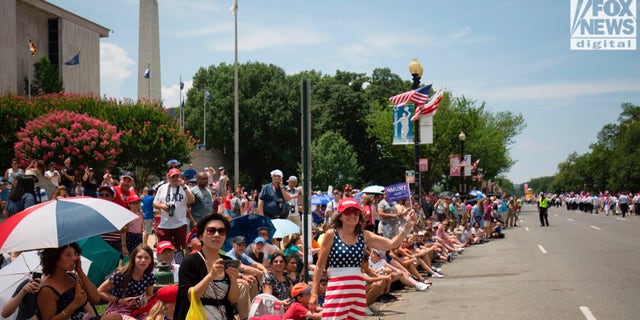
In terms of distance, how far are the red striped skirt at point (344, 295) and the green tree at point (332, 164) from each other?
48.9 metres

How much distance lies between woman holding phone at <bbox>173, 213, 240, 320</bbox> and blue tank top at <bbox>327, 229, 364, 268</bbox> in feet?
5.27

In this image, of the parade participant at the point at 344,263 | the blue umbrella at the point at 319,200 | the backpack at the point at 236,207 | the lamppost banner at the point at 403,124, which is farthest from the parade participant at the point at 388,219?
the parade participant at the point at 344,263

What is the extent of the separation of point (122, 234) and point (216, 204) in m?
9.58

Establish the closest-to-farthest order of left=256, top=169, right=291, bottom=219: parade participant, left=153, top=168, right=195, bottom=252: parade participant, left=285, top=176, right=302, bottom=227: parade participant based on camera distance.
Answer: left=153, top=168, right=195, bottom=252: parade participant
left=256, top=169, right=291, bottom=219: parade participant
left=285, top=176, right=302, bottom=227: parade participant

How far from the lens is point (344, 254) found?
611 centimetres

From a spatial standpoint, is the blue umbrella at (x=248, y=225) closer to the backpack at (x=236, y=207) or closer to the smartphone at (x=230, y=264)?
the smartphone at (x=230, y=264)

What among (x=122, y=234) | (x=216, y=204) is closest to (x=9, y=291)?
(x=122, y=234)

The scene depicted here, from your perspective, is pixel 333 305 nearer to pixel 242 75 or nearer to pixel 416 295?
pixel 416 295

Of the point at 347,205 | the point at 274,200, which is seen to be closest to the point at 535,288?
the point at 274,200

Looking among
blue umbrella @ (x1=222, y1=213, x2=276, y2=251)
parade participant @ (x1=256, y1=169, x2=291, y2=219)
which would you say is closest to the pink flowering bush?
parade participant @ (x1=256, y1=169, x2=291, y2=219)

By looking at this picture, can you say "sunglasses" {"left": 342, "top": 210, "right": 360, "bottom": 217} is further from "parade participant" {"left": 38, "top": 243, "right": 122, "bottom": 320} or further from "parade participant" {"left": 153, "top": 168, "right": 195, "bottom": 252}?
"parade participant" {"left": 153, "top": 168, "right": 195, "bottom": 252}

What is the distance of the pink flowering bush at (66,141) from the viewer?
29.8m

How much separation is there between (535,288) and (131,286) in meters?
7.95

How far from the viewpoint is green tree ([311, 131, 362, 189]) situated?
55.5m
